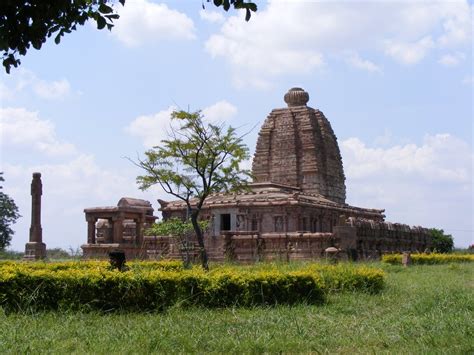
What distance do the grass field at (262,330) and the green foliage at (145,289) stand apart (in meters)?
0.40

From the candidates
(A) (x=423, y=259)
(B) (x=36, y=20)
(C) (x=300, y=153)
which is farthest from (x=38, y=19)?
(C) (x=300, y=153)

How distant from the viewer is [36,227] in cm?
2781

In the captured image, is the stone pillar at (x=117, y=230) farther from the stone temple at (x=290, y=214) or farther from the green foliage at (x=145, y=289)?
the green foliage at (x=145, y=289)

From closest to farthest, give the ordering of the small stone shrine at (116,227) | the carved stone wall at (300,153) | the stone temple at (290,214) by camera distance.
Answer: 1. the stone temple at (290,214)
2. the small stone shrine at (116,227)
3. the carved stone wall at (300,153)

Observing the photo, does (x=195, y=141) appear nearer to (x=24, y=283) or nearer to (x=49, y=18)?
(x=24, y=283)

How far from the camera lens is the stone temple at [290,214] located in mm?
26500

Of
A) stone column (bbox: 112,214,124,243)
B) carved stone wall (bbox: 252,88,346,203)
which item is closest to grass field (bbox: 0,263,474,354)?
stone column (bbox: 112,214,124,243)

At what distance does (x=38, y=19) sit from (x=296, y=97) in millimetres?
35867

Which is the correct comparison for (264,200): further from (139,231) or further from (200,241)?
(200,241)

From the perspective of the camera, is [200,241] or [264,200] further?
[264,200]

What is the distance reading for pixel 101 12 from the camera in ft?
19.6

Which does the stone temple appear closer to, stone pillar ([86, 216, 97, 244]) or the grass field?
stone pillar ([86, 216, 97, 244])

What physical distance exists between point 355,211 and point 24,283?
2850 centimetres

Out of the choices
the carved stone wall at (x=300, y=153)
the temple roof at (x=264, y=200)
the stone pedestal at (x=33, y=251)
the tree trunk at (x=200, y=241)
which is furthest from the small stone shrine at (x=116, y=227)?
the tree trunk at (x=200, y=241)
